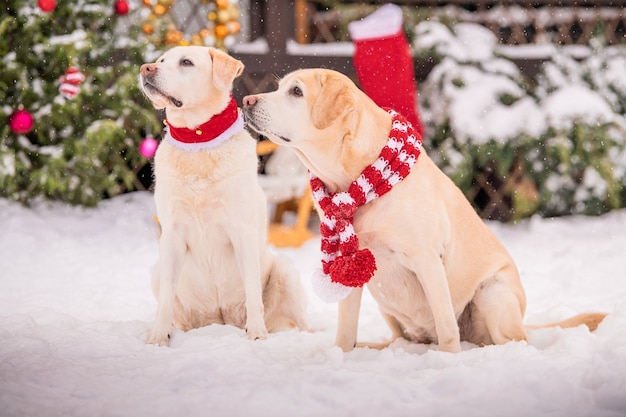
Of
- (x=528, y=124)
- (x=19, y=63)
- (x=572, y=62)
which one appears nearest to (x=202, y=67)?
(x=19, y=63)

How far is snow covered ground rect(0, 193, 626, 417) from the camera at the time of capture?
5.63ft

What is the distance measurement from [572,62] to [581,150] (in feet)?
2.92

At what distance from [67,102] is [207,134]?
2.41 metres

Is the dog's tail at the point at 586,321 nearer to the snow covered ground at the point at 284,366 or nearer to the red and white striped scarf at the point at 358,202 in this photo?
the snow covered ground at the point at 284,366

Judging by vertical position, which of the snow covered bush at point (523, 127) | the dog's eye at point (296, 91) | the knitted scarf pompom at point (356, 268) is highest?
the dog's eye at point (296, 91)

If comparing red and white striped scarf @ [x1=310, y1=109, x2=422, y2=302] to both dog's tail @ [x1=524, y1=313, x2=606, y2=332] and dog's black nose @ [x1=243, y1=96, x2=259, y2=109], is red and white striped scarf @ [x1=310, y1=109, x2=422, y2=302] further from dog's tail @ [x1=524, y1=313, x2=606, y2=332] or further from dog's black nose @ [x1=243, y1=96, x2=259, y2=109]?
dog's tail @ [x1=524, y1=313, x2=606, y2=332]

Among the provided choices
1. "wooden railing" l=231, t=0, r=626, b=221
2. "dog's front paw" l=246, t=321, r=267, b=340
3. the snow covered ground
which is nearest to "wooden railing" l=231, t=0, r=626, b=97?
"wooden railing" l=231, t=0, r=626, b=221

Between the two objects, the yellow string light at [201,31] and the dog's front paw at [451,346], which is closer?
the dog's front paw at [451,346]

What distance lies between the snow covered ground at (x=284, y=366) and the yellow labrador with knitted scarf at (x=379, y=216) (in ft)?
0.55

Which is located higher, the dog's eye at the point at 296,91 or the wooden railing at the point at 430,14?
the dog's eye at the point at 296,91

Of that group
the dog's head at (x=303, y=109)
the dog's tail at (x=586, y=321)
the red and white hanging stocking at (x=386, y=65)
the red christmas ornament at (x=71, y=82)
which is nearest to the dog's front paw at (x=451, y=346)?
the dog's tail at (x=586, y=321)

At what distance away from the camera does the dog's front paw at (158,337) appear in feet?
7.90

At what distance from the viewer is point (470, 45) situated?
5.41 meters

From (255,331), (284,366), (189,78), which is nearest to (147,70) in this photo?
(189,78)
